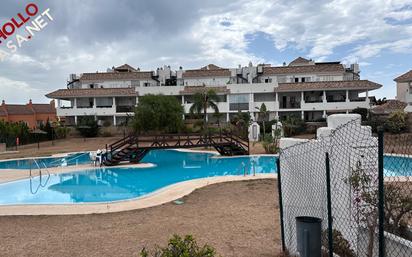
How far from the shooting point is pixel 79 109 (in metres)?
44.8

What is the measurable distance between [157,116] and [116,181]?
55.5ft

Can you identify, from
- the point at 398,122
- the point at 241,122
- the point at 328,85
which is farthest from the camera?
the point at 328,85

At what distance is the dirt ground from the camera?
7.10 m

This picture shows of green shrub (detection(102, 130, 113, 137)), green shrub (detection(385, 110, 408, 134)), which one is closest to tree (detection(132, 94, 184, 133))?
green shrub (detection(102, 130, 113, 137))

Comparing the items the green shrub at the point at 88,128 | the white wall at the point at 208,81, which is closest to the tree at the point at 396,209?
the green shrub at the point at 88,128

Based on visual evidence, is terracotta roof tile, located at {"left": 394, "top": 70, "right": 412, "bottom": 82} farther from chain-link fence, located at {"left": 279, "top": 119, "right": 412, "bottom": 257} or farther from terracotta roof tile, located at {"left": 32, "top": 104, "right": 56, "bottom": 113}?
terracotta roof tile, located at {"left": 32, "top": 104, "right": 56, "bottom": 113}

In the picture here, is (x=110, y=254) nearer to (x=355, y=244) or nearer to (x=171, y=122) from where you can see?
(x=355, y=244)

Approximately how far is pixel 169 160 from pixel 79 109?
74.6 ft

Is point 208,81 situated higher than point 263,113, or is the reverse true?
point 208,81

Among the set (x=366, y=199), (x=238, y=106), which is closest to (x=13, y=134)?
(x=238, y=106)

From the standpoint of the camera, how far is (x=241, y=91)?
43594 millimetres

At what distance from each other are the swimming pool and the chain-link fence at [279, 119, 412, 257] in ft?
68.5

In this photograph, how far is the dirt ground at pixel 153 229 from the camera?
7102mm

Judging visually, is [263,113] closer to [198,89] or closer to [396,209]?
[198,89]
